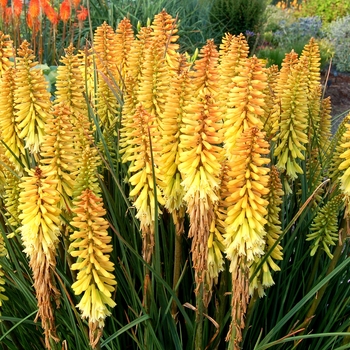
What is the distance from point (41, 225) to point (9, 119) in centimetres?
86

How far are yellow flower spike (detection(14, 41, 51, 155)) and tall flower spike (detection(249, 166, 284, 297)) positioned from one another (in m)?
1.07

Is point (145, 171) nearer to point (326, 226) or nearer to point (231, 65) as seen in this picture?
point (231, 65)

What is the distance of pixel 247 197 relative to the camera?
1.92m

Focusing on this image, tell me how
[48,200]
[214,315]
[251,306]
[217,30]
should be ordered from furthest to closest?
1. [217,30]
2. [214,315]
3. [251,306]
4. [48,200]

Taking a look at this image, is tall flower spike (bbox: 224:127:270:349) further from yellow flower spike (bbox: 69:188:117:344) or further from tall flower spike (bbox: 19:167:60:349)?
tall flower spike (bbox: 19:167:60:349)

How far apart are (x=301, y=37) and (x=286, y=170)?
1147cm

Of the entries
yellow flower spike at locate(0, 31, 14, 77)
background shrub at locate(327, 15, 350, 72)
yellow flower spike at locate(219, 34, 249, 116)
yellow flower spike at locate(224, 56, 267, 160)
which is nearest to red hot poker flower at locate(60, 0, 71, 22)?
yellow flower spike at locate(0, 31, 14, 77)

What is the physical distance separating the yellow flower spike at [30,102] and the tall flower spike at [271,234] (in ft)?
3.50

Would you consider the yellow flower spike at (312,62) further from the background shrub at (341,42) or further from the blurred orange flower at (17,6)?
the background shrub at (341,42)

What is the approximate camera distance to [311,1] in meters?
17.9

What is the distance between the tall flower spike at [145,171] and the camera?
6.64 ft

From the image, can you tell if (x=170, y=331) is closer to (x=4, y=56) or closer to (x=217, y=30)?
(x=4, y=56)

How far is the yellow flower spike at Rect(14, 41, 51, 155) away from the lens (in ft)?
8.11

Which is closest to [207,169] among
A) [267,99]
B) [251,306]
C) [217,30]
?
[251,306]
